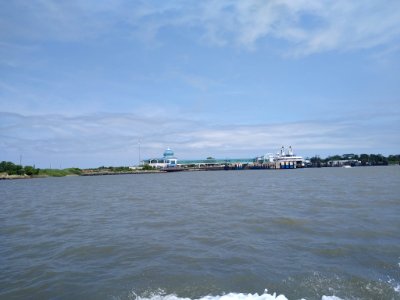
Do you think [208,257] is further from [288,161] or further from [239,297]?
[288,161]

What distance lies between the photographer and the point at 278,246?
916 cm

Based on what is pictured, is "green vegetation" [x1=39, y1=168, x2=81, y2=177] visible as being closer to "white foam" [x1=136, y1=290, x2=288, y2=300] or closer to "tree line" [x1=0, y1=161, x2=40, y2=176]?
"tree line" [x1=0, y1=161, x2=40, y2=176]

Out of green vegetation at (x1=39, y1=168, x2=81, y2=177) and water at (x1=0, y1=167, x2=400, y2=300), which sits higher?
green vegetation at (x1=39, y1=168, x2=81, y2=177)

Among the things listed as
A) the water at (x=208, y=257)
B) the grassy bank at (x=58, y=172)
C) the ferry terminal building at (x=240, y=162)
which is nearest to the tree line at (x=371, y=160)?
the ferry terminal building at (x=240, y=162)

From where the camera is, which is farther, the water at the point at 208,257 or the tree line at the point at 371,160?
the tree line at the point at 371,160

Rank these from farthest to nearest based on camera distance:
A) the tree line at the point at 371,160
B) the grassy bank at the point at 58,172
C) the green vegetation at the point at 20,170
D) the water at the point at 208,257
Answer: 1. the tree line at the point at 371,160
2. the grassy bank at the point at 58,172
3. the green vegetation at the point at 20,170
4. the water at the point at 208,257

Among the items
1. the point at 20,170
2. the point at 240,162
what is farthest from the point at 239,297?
the point at 240,162

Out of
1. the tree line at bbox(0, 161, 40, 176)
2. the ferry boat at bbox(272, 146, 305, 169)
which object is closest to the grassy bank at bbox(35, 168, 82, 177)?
the tree line at bbox(0, 161, 40, 176)

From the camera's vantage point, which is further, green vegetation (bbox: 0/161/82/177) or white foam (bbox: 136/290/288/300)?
green vegetation (bbox: 0/161/82/177)

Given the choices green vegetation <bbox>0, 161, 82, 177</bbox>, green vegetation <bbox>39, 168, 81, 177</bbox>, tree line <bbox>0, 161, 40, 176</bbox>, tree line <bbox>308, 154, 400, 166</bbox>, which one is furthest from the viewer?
tree line <bbox>308, 154, 400, 166</bbox>

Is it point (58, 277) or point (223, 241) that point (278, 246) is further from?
point (58, 277)

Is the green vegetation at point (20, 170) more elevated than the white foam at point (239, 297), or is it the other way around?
the green vegetation at point (20, 170)

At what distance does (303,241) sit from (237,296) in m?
4.55

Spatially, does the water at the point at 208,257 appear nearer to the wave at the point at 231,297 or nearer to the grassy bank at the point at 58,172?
the wave at the point at 231,297
